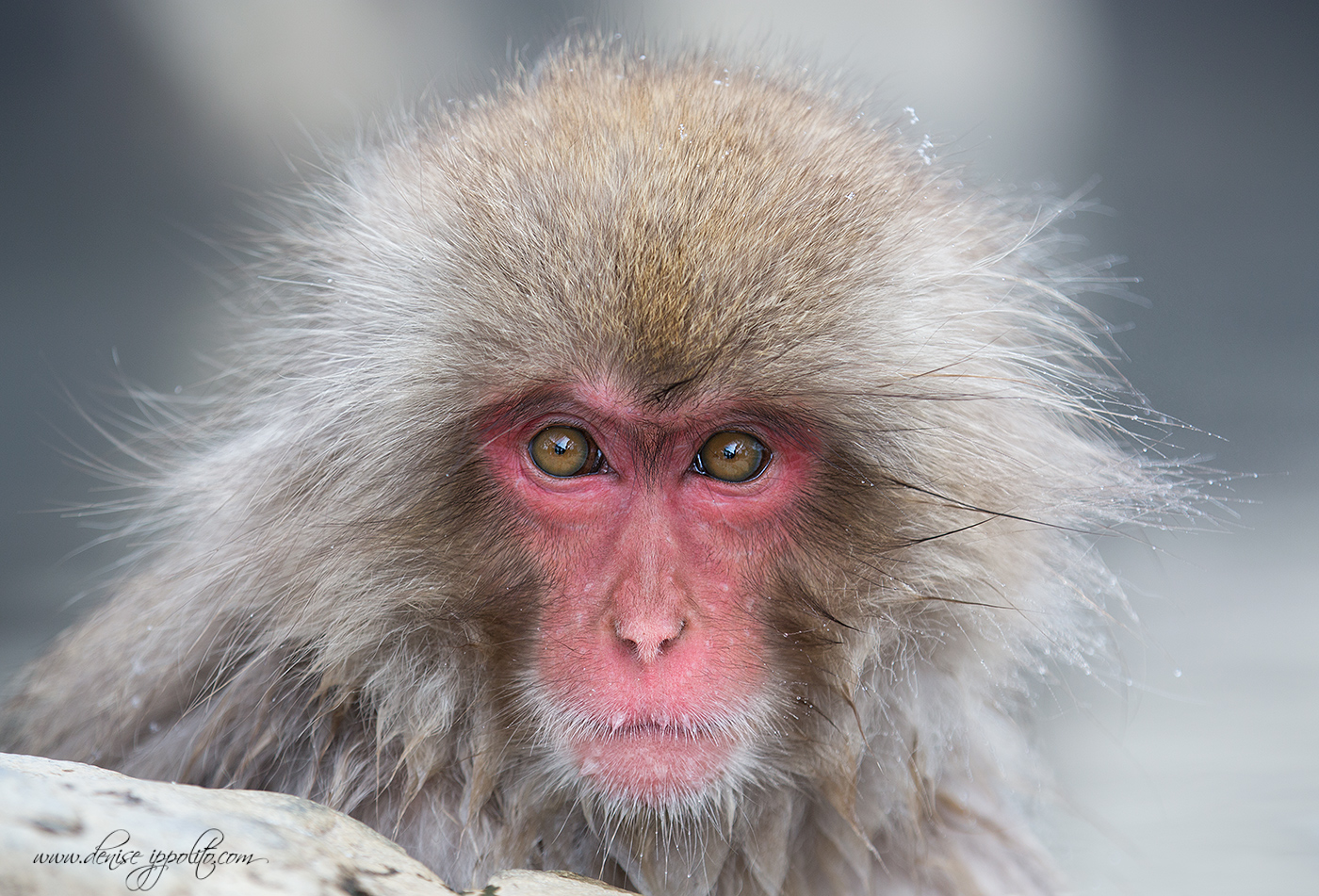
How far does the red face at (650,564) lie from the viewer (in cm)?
137

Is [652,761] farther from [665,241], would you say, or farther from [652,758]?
[665,241]

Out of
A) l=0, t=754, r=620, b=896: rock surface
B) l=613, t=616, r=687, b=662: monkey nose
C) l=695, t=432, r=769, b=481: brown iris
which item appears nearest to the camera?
l=0, t=754, r=620, b=896: rock surface

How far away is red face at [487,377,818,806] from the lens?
1366 millimetres

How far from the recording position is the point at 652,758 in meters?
1.39

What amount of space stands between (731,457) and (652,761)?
1.32 ft

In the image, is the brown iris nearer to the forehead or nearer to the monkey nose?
the forehead

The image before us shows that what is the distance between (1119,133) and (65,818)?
4.60 meters

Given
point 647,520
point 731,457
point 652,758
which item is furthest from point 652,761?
point 731,457

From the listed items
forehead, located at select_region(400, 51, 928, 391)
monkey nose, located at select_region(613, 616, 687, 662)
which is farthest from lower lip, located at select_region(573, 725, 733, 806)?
forehead, located at select_region(400, 51, 928, 391)

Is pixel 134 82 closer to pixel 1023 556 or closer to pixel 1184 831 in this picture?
pixel 1023 556
